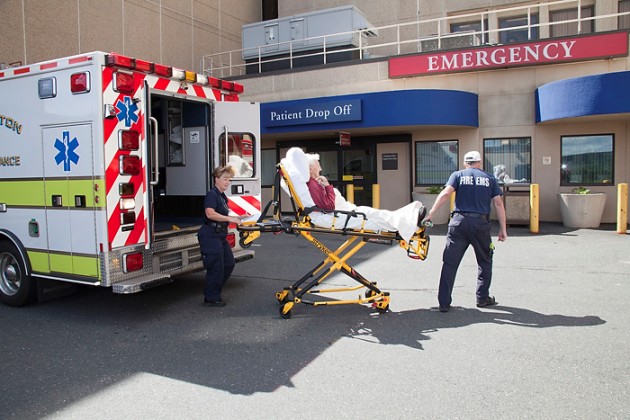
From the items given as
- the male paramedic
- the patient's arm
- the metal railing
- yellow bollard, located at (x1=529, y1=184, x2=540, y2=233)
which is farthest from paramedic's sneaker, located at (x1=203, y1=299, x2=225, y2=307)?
the metal railing

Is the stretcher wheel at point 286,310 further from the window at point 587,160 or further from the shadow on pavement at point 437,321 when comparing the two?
the window at point 587,160

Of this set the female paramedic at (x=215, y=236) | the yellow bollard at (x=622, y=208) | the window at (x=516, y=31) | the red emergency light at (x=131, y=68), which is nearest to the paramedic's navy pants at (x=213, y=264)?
the female paramedic at (x=215, y=236)

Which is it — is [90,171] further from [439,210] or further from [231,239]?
[439,210]

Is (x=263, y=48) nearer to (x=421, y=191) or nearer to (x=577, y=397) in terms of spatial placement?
(x=421, y=191)

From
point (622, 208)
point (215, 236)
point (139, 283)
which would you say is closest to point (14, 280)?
point (139, 283)

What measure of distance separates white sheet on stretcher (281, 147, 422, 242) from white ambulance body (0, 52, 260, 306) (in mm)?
1671

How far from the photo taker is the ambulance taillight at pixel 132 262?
19.7 feet

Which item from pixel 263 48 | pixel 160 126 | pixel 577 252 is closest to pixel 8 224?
pixel 160 126

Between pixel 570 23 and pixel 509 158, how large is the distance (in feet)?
23.1

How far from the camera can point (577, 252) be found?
10.2 meters

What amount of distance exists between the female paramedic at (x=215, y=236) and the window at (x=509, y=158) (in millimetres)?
10280

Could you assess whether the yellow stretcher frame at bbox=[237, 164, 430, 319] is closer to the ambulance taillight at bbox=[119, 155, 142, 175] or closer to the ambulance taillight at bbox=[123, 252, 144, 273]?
the ambulance taillight at bbox=[123, 252, 144, 273]

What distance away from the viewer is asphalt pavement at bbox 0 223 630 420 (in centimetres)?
401

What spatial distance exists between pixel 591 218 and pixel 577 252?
369 centimetres
